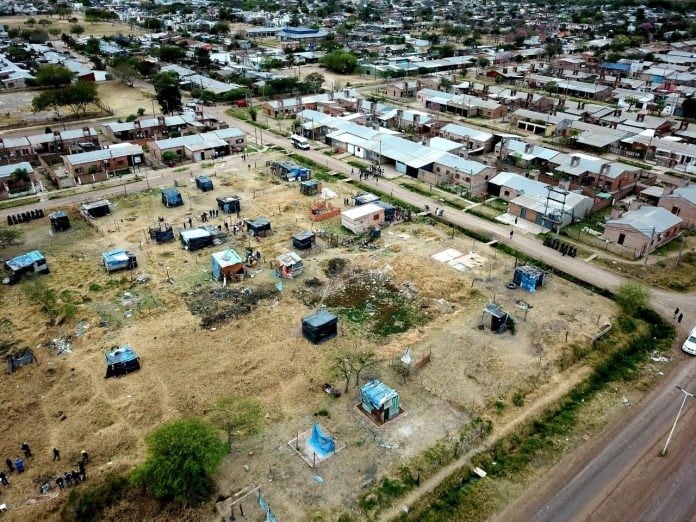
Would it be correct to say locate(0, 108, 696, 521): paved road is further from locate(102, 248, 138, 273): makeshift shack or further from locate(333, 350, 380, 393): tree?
locate(102, 248, 138, 273): makeshift shack

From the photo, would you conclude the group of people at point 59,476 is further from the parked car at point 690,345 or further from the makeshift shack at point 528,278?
the parked car at point 690,345

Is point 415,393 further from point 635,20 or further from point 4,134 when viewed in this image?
point 635,20

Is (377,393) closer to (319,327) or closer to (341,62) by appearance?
(319,327)

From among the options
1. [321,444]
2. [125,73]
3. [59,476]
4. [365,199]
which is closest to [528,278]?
[365,199]

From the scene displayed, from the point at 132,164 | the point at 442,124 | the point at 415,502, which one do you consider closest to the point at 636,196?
the point at 442,124

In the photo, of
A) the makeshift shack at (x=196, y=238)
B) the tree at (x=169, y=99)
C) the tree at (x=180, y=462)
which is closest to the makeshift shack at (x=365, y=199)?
the makeshift shack at (x=196, y=238)
